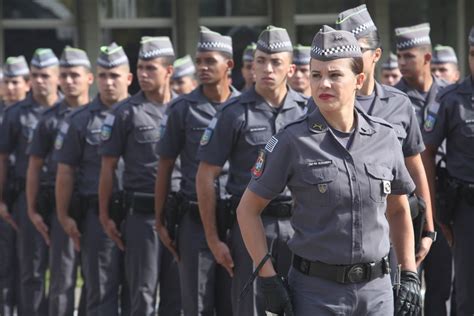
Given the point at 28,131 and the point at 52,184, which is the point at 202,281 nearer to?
the point at 52,184

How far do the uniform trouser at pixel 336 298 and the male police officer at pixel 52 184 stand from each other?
4.31 m

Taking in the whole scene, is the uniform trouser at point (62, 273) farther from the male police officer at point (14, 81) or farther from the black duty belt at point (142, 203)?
the male police officer at point (14, 81)

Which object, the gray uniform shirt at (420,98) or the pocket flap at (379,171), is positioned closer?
the pocket flap at (379,171)

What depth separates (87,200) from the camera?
8.69 meters

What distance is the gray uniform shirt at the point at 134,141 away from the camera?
26.9 feet

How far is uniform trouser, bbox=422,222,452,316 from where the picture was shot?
8.24 metres

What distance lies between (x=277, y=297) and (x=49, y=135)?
15.9ft

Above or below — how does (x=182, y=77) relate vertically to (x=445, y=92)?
below

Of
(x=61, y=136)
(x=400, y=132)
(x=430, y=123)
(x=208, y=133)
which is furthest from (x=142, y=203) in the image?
(x=400, y=132)

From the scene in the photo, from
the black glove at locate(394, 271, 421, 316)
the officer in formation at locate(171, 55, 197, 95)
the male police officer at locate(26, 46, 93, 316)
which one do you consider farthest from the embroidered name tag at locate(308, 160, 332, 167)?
the officer in formation at locate(171, 55, 197, 95)

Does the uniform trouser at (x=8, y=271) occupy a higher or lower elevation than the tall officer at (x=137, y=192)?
lower

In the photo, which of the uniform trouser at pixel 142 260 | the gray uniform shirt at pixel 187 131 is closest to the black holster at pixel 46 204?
the uniform trouser at pixel 142 260

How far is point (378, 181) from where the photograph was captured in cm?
504

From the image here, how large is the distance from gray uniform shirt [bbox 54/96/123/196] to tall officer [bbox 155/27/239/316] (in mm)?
1112
